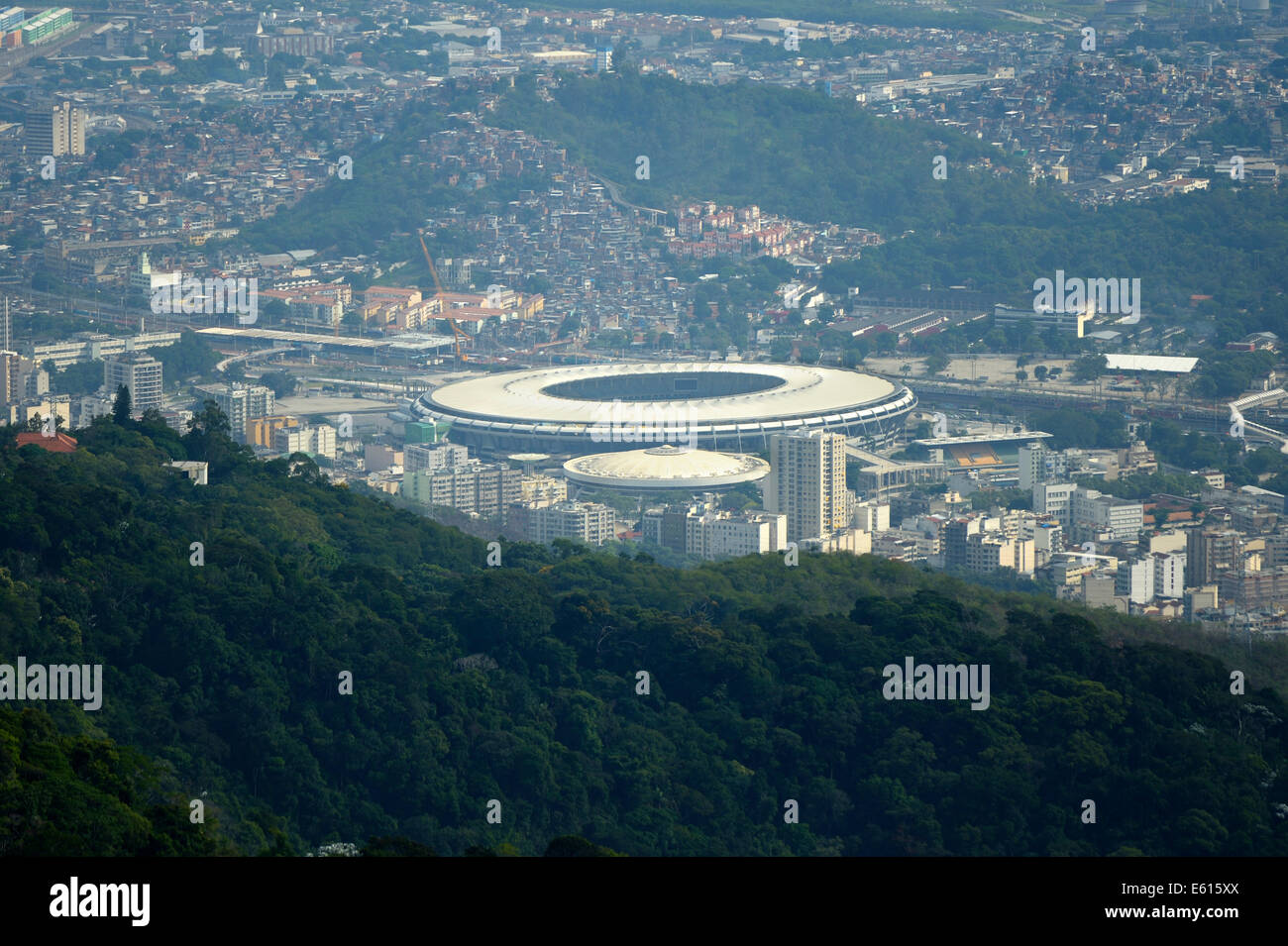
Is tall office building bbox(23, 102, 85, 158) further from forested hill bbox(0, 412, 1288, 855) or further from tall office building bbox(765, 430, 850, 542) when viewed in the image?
forested hill bbox(0, 412, 1288, 855)

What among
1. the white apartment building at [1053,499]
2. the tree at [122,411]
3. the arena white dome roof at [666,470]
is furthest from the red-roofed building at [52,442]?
the white apartment building at [1053,499]

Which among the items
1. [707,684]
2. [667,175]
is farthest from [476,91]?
[707,684]

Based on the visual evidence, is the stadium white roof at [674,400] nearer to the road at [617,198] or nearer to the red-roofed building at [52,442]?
the road at [617,198]

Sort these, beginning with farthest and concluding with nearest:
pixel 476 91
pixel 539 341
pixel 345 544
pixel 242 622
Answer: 1. pixel 476 91
2. pixel 539 341
3. pixel 345 544
4. pixel 242 622

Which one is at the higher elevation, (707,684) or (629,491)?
(707,684)

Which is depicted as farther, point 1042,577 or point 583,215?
point 583,215
